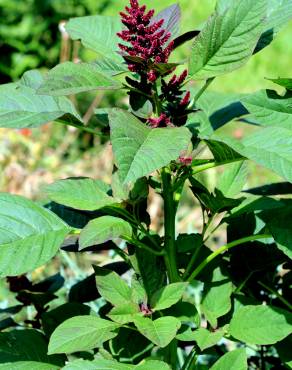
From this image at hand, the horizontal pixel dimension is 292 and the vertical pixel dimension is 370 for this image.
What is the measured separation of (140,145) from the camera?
107 cm

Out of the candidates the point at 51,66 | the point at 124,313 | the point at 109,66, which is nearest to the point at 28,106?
the point at 109,66

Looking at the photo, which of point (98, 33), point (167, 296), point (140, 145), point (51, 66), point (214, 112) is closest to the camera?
point (140, 145)

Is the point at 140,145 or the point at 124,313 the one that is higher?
the point at 140,145

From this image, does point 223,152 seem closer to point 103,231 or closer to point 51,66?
point 103,231

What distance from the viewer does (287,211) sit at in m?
1.36

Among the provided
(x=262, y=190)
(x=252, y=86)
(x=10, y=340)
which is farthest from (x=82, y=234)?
(x=252, y=86)

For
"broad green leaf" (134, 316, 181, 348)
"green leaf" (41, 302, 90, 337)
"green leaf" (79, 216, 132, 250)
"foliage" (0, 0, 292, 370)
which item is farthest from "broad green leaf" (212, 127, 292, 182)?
"green leaf" (41, 302, 90, 337)

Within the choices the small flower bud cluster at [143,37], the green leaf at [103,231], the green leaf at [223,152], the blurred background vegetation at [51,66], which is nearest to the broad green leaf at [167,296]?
the green leaf at [103,231]

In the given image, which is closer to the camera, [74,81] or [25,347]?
[74,81]

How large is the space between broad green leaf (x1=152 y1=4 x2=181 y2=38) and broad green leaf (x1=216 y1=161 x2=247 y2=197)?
0.93 feet

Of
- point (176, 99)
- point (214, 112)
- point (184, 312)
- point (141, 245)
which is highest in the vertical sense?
point (176, 99)

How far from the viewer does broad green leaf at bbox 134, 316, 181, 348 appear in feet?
3.94

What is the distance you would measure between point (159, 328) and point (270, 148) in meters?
0.35

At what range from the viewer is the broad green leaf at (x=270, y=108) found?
128cm
